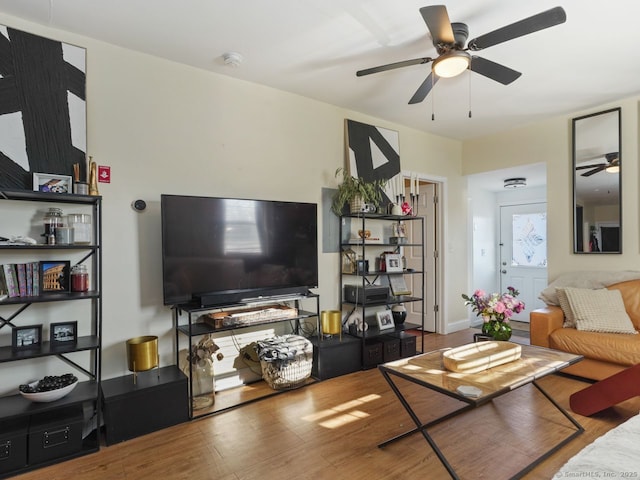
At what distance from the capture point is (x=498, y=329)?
10.0ft

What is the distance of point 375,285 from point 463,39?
249cm

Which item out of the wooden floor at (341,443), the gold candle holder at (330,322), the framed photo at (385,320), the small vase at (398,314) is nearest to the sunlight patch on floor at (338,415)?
the wooden floor at (341,443)

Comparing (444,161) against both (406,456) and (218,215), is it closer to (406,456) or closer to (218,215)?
(218,215)

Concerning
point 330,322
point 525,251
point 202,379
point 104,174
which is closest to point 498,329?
point 330,322

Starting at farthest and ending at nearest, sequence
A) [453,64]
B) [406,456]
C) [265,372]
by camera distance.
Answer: [265,372] → [453,64] → [406,456]

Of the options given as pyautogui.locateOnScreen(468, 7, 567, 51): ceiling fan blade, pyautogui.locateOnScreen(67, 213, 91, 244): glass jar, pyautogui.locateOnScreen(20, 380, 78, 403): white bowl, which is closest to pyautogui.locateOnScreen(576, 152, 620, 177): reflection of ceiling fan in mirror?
pyautogui.locateOnScreen(468, 7, 567, 51): ceiling fan blade

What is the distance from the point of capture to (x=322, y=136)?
3.83 metres

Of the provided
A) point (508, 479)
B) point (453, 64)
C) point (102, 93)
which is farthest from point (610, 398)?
point (102, 93)

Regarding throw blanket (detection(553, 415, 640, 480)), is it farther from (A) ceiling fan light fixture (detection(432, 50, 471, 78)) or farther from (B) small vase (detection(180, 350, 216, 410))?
(B) small vase (detection(180, 350, 216, 410))

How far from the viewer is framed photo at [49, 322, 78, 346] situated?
92.0 inches

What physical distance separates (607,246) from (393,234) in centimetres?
221

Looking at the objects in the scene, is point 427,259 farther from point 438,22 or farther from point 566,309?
point 438,22

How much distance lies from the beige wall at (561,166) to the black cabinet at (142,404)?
13.4ft

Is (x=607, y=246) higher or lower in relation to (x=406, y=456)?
higher
